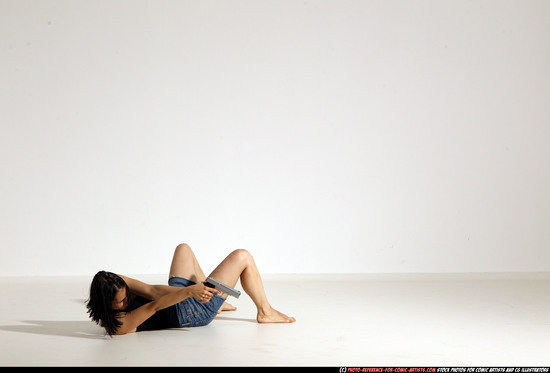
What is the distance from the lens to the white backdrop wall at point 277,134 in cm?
534

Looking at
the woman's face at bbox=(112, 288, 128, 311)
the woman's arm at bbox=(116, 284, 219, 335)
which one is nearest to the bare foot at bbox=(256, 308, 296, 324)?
the woman's arm at bbox=(116, 284, 219, 335)

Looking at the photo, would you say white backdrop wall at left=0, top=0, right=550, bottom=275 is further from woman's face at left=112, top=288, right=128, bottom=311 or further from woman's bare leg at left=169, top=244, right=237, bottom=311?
woman's face at left=112, top=288, right=128, bottom=311

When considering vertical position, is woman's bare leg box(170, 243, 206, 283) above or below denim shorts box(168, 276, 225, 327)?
above

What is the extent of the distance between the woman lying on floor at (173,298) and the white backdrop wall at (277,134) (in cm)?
181

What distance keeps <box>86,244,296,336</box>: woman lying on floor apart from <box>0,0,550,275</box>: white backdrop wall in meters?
1.81

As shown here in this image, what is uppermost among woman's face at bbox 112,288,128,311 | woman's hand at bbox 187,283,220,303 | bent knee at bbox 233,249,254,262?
bent knee at bbox 233,249,254,262

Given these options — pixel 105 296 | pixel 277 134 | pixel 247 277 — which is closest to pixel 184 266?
pixel 247 277

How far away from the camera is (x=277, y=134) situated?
5.42 m

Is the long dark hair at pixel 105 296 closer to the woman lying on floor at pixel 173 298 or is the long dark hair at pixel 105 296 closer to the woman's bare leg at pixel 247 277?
the woman lying on floor at pixel 173 298

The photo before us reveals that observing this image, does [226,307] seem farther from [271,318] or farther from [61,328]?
[61,328]

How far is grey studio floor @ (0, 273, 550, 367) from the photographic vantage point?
2609 millimetres

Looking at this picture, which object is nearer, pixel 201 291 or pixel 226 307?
pixel 201 291

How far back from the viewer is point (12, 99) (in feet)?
17.5

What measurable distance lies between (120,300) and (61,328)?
1.77ft
